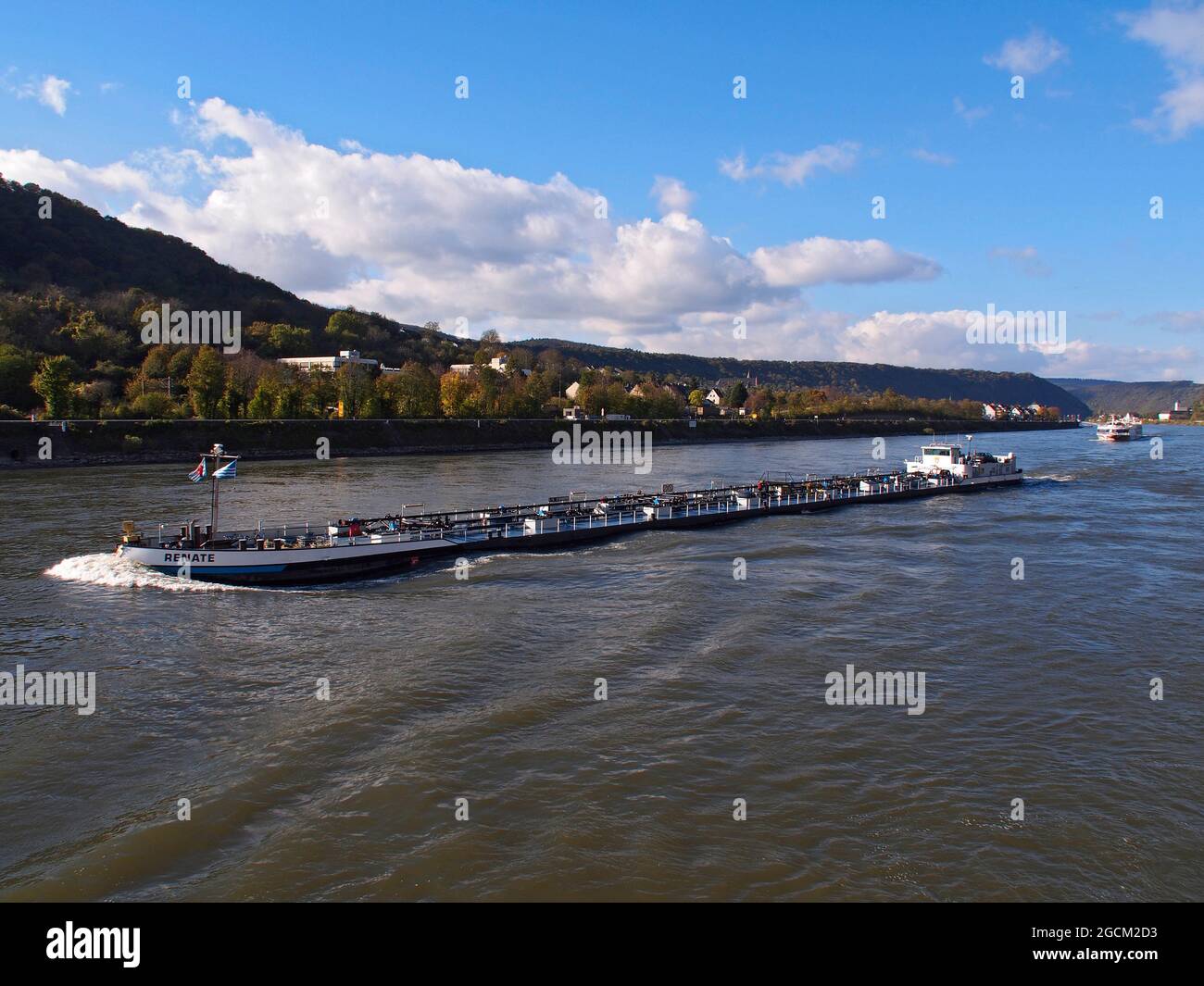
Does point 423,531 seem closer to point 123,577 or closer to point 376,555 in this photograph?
point 376,555

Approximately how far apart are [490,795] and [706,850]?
15.4ft

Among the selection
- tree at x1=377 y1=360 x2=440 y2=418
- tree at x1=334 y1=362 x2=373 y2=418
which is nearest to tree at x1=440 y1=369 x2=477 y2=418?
tree at x1=377 y1=360 x2=440 y2=418

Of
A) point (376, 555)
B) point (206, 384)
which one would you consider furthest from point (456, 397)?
point (376, 555)

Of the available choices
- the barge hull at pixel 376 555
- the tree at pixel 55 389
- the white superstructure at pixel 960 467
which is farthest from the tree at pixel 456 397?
the barge hull at pixel 376 555

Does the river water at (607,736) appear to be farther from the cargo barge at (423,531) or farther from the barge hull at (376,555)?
the cargo barge at (423,531)

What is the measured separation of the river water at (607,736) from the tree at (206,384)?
79.6 m

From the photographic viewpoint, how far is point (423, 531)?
41.2 m

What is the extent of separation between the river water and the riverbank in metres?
57.4

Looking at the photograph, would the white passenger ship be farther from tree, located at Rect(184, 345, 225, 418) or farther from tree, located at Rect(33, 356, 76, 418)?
tree, located at Rect(33, 356, 76, 418)

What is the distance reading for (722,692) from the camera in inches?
857

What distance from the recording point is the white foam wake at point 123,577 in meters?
33.2

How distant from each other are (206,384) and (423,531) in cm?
8827
